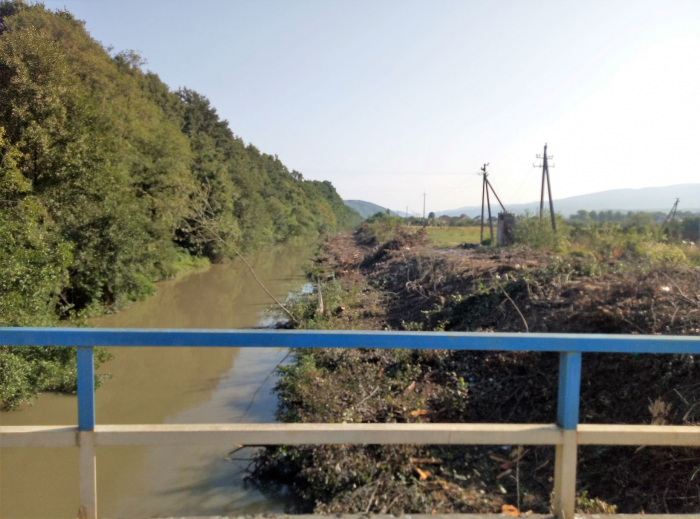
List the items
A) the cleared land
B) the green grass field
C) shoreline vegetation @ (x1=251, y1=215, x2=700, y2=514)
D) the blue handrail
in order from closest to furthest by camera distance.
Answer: the blue handrail → shoreline vegetation @ (x1=251, y1=215, x2=700, y2=514) → the cleared land → the green grass field

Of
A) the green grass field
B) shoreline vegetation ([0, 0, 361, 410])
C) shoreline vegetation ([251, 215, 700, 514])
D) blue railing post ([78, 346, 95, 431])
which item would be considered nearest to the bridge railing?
blue railing post ([78, 346, 95, 431])

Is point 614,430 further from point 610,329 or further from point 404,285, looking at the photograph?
point 404,285

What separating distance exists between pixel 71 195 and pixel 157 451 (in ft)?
30.0

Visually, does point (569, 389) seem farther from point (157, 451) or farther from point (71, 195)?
point (71, 195)

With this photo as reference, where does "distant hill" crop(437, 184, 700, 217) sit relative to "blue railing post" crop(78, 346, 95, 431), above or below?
above

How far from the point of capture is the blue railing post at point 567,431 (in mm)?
2256

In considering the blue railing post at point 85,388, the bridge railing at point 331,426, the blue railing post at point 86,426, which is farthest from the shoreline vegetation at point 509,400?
the blue railing post at point 85,388

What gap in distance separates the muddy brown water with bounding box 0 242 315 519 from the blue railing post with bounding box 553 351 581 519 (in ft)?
11.8

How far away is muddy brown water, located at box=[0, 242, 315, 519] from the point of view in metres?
5.34

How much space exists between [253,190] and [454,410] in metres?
36.7

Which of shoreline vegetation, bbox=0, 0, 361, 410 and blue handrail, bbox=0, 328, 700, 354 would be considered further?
shoreline vegetation, bbox=0, 0, 361, 410

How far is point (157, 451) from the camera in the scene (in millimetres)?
6594

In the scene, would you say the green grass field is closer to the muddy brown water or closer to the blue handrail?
the muddy brown water

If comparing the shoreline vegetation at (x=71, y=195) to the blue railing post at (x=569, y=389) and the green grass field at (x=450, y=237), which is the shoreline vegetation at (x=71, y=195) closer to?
the blue railing post at (x=569, y=389)
